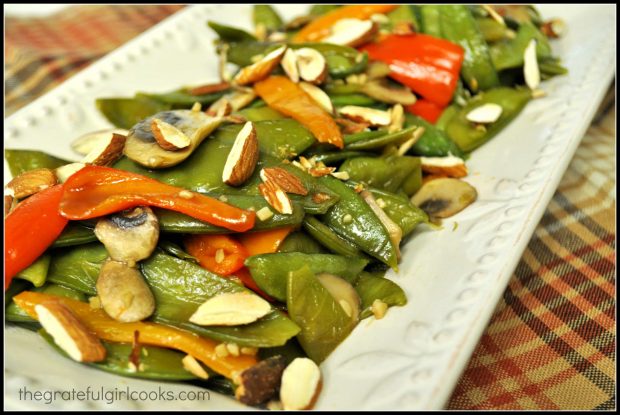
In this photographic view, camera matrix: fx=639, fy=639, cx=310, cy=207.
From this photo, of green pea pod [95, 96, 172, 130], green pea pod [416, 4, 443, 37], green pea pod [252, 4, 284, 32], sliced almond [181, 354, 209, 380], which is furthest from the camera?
green pea pod [252, 4, 284, 32]

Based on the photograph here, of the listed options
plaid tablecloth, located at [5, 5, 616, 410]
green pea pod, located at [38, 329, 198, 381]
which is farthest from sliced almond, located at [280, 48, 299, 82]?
green pea pod, located at [38, 329, 198, 381]

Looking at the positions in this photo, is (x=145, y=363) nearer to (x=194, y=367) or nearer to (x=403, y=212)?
(x=194, y=367)

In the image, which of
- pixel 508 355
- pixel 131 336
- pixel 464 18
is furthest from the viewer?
pixel 464 18

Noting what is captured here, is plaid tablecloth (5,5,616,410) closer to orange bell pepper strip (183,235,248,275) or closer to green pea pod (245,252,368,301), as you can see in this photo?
green pea pod (245,252,368,301)

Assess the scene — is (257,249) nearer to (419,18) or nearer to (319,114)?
(319,114)

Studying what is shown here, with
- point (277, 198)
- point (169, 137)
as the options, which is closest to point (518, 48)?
point (277, 198)

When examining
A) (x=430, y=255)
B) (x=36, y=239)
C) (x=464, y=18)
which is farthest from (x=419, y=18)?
(x=36, y=239)
